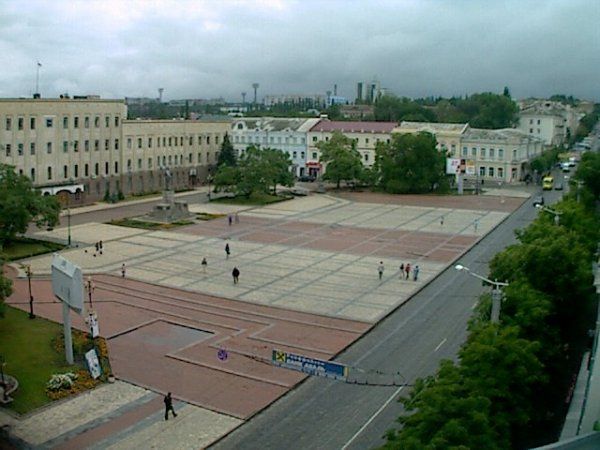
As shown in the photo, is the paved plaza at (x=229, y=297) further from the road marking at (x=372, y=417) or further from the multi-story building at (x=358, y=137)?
the multi-story building at (x=358, y=137)

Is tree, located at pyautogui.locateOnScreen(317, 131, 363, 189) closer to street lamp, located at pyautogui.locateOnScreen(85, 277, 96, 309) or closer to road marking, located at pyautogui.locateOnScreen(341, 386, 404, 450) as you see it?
street lamp, located at pyautogui.locateOnScreen(85, 277, 96, 309)

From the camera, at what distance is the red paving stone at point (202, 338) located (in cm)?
2405

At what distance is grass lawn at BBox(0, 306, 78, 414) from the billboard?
2336 mm

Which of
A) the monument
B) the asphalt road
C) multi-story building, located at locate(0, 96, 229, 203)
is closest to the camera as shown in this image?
the asphalt road

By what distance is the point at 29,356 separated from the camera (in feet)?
85.4

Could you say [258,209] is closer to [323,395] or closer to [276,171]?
[276,171]

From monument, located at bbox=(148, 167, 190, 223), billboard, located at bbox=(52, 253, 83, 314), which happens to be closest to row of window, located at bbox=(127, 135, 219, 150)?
monument, located at bbox=(148, 167, 190, 223)

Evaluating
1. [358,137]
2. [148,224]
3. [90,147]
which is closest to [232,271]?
[148,224]

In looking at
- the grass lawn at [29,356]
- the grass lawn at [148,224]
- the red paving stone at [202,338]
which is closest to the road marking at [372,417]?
the red paving stone at [202,338]

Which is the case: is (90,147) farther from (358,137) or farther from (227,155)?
(358,137)

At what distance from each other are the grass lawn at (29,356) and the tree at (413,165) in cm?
5488

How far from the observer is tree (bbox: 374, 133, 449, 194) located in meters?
79.1

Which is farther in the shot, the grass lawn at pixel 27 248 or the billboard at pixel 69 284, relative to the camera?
the grass lawn at pixel 27 248

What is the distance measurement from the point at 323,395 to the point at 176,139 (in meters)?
63.7
